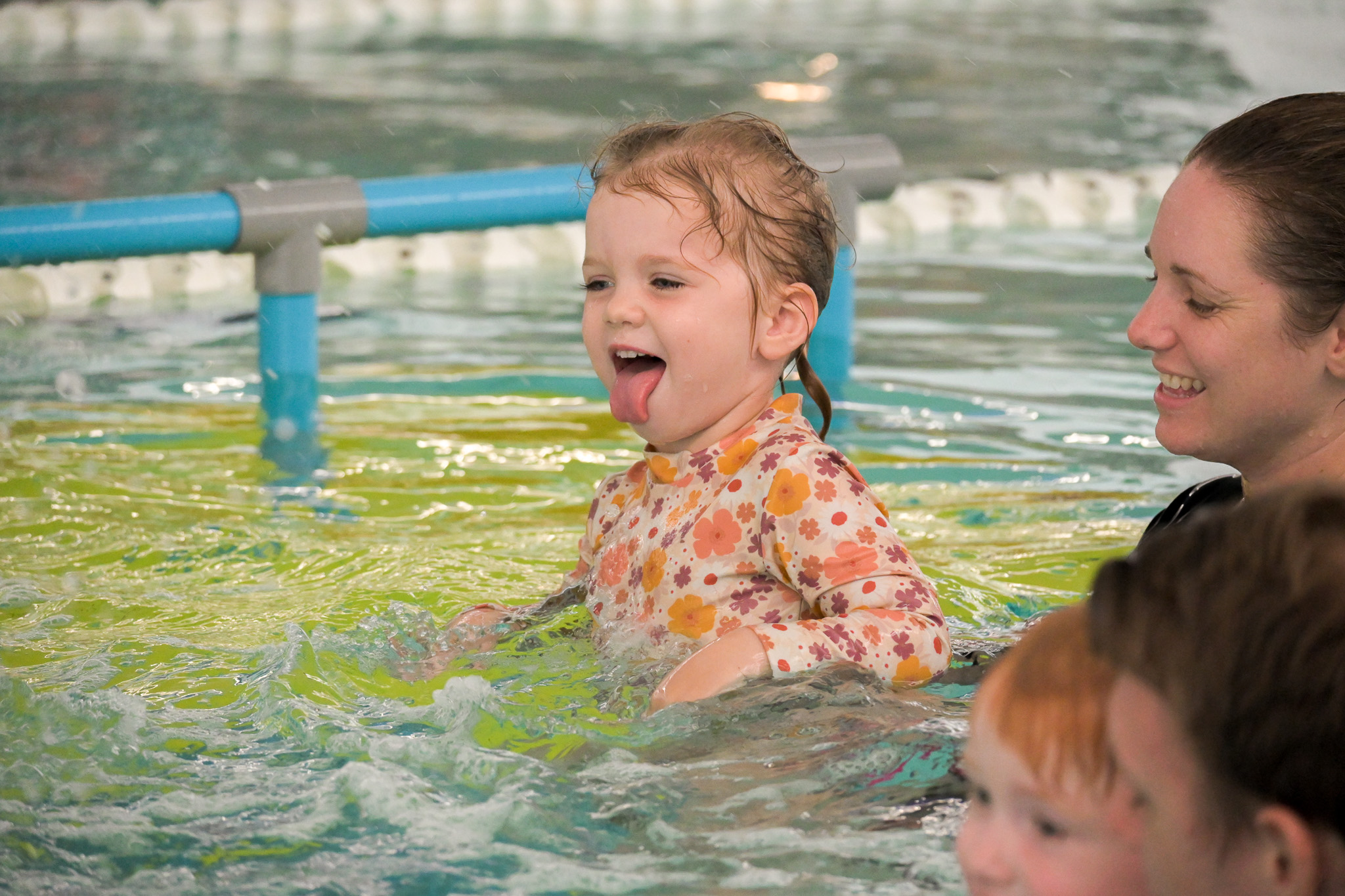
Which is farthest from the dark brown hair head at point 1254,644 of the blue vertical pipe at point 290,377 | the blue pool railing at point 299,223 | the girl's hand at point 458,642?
the blue vertical pipe at point 290,377

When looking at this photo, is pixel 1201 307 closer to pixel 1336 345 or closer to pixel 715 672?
pixel 1336 345

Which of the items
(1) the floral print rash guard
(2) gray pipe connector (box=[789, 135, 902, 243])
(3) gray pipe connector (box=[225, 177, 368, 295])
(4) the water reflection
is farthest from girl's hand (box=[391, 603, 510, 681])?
(4) the water reflection

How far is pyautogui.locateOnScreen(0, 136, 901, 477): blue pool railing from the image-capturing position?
3.73 meters

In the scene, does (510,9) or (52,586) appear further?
(510,9)

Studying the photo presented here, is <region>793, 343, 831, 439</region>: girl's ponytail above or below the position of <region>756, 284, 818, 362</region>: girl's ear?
below

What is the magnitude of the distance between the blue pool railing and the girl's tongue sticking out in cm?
171

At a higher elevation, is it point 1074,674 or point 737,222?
point 737,222

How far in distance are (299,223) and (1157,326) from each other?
2.59m

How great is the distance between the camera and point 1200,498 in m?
2.34

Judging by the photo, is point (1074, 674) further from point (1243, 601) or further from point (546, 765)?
point (546, 765)

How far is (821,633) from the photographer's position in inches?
76.0

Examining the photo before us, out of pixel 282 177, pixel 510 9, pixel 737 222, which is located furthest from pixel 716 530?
pixel 510 9

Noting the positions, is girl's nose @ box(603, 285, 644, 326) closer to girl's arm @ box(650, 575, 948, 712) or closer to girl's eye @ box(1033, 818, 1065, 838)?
girl's arm @ box(650, 575, 948, 712)

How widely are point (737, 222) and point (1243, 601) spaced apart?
4.37 feet
